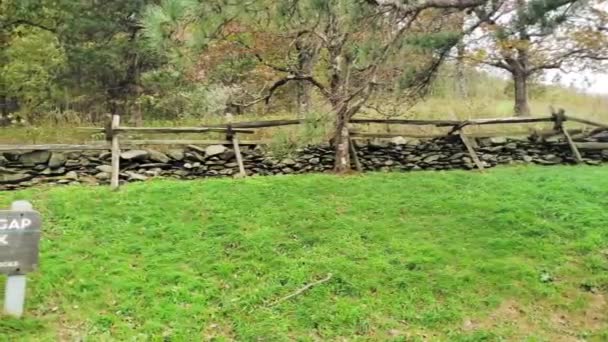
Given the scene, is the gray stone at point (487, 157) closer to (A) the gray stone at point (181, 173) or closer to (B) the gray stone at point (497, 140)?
(B) the gray stone at point (497, 140)

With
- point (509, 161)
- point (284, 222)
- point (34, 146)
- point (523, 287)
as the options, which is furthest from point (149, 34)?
point (509, 161)

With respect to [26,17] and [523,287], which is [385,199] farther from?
[26,17]

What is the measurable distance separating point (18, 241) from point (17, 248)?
5cm

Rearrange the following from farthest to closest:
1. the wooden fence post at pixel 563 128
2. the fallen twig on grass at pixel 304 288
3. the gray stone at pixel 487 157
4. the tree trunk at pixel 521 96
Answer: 1. the tree trunk at pixel 521 96
2. the wooden fence post at pixel 563 128
3. the gray stone at pixel 487 157
4. the fallen twig on grass at pixel 304 288

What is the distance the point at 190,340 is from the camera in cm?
441

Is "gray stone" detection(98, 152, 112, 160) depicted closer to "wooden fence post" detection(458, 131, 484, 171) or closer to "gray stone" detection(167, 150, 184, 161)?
"gray stone" detection(167, 150, 184, 161)

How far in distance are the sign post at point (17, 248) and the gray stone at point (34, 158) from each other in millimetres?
4662

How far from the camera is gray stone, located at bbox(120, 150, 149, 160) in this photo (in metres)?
8.80

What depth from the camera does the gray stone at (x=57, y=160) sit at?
8.64 metres

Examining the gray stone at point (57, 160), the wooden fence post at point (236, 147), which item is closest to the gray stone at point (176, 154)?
the wooden fence post at point (236, 147)

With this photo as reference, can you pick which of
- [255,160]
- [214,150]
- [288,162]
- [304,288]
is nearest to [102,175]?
[214,150]

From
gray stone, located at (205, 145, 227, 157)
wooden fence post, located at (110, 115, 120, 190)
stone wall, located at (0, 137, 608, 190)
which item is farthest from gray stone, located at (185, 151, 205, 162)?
wooden fence post, located at (110, 115, 120, 190)

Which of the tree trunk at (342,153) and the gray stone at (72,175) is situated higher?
the tree trunk at (342,153)

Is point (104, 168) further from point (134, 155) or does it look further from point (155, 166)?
point (155, 166)
